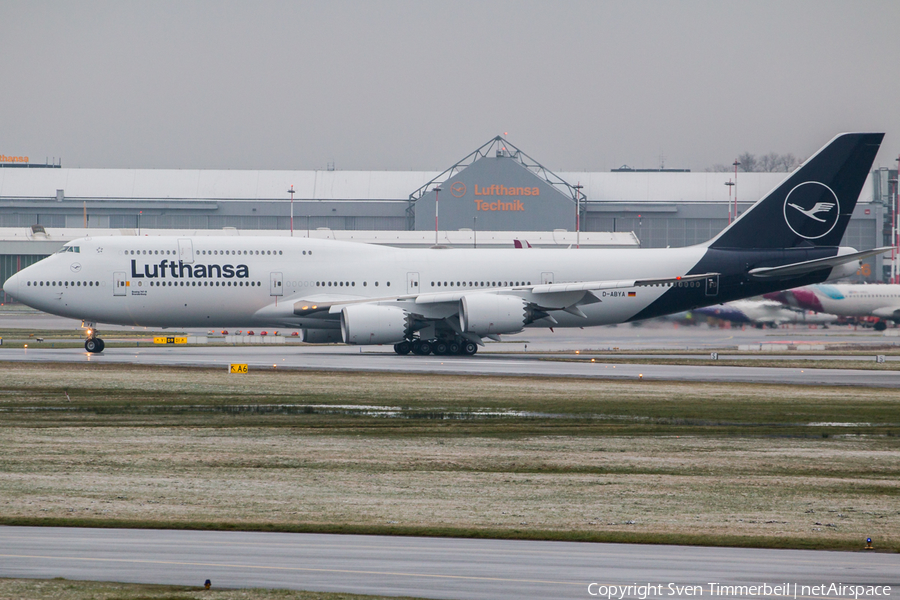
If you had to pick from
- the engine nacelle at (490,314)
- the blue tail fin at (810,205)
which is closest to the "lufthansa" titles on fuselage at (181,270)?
the engine nacelle at (490,314)

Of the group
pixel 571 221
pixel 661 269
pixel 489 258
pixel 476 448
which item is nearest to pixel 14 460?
pixel 476 448

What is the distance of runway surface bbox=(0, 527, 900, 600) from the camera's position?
378 inches

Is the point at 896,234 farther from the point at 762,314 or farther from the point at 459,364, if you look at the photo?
the point at 459,364

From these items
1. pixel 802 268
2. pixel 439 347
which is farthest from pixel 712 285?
pixel 439 347

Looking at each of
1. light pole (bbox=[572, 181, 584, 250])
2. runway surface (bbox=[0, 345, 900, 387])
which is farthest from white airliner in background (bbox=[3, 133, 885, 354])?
light pole (bbox=[572, 181, 584, 250])

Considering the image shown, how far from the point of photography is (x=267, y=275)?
41750mm

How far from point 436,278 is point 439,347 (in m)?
3.14

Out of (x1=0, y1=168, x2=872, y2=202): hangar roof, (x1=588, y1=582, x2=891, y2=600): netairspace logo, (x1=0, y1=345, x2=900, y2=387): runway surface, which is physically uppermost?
(x1=0, y1=168, x2=872, y2=202): hangar roof

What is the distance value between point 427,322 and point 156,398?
55.7 feet

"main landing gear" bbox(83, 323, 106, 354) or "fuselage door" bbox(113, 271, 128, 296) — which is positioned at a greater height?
"fuselage door" bbox(113, 271, 128, 296)

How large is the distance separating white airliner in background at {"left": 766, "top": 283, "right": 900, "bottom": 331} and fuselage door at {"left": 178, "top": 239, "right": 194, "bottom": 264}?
4022cm

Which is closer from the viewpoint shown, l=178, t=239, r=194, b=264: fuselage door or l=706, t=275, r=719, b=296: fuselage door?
l=178, t=239, r=194, b=264: fuselage door

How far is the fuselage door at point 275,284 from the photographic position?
4175cm

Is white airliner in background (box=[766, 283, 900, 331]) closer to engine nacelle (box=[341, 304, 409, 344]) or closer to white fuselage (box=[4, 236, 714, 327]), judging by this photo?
white fuselage (box=[4, 236, 714, 327])
